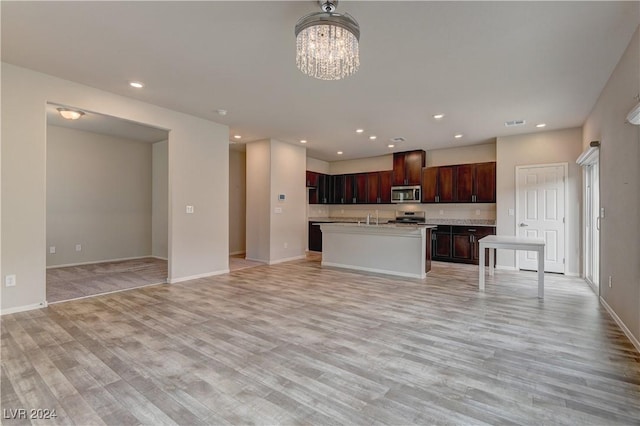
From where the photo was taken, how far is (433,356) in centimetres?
253

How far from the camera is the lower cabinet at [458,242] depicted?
6.82m

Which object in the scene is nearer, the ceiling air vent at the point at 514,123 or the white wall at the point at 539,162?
the ceiling air vent at the point at 514,123

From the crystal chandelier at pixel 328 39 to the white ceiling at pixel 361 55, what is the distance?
0.59 ft

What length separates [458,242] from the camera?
7.07 meters

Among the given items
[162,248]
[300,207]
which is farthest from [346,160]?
[162,248]

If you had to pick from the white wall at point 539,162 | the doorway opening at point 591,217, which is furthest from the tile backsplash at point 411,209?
the doorway opening at point 591,217

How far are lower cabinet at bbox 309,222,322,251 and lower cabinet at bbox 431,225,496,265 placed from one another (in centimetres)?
313

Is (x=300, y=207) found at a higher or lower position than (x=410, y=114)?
lower

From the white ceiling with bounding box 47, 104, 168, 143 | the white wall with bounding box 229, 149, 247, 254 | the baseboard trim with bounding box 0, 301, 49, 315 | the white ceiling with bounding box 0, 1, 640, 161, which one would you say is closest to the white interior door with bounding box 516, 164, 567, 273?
the white ceiling with bounding box 0, 1, 640, 161

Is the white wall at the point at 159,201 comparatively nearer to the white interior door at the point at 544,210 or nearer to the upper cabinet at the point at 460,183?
the upper cabinet at the point at 460,183

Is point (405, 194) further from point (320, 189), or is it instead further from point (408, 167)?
point (320, 189)

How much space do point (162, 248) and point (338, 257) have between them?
14.6ft

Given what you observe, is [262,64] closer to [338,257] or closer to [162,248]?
[338,257]

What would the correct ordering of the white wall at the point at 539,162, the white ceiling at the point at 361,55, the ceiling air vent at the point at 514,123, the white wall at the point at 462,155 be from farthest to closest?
the white wall at the point at 462,155 < the white wall at the point at 539,162 < the ceiling air vent at the point at 514,123 < the white ceiling at the point at 361,55
